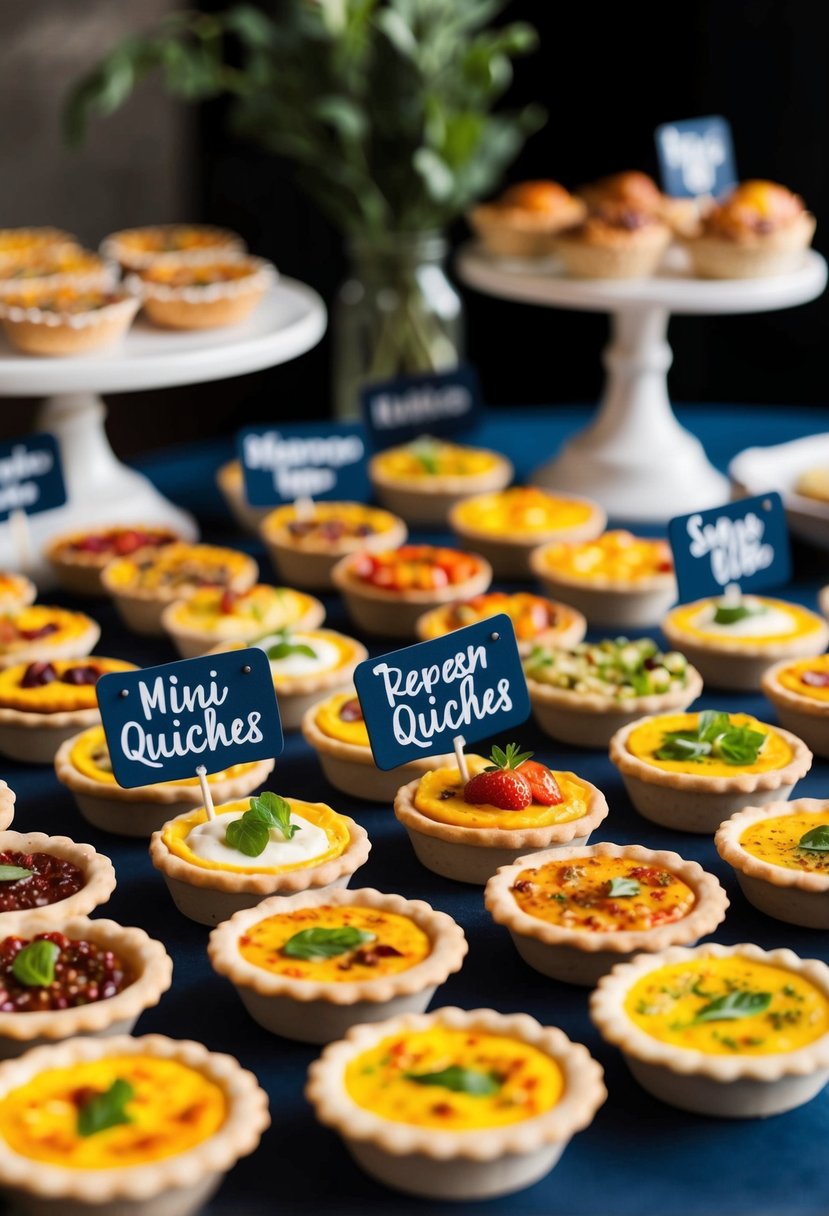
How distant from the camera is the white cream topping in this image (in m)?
2.58

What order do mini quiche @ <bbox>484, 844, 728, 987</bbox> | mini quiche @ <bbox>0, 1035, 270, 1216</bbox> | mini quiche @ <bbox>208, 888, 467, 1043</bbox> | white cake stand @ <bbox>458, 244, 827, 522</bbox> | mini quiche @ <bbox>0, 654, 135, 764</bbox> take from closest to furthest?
mini quiche @ <bbox>0, 1035, 270, 1216</bbox> < mini quiche @ <bbox>208, 888, 467, 1043</bbox> < mini quiche @ <bbox>484, 844, 728, 987</bbox> < mini quiche @ <bbox>0, 654, 135, 764</bbox> < white cake stand @ <bbox>458, 244, 827, 522</bbox>

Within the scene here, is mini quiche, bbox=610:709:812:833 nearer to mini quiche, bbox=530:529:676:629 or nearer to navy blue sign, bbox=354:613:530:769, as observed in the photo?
navy blue sign, bbox=354:613:530:769

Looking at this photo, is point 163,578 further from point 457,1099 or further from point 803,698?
point 457,1099

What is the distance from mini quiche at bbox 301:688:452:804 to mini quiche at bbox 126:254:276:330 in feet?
4.64

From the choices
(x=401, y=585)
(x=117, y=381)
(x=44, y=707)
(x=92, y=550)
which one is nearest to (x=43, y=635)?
(x=44, y=707)

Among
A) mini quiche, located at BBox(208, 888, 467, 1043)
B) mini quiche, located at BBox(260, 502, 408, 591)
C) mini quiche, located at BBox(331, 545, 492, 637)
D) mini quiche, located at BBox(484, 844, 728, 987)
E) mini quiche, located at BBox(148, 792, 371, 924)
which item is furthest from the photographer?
mini quiche, located at BBox(260, 502, 408, 591)

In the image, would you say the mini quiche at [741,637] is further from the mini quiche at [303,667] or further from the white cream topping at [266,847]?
the white cream topping at [266,847]

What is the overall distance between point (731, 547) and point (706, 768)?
723 millimetres

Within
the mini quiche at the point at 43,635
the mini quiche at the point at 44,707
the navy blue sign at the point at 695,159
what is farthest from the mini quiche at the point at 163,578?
the navy blue sign at the point at 695,159

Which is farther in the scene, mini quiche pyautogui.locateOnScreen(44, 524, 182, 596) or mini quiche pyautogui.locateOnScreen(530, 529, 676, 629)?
mini quiche pyautogui.locateOnScreen(44, 524, 182, 596)

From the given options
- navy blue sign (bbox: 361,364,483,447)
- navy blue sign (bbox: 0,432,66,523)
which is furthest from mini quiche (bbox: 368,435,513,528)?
navy blue sign (bbox: 0,432,66,523)

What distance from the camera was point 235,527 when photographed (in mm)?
4488

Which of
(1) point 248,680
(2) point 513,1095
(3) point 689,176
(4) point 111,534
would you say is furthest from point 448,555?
(2) point 513,1095

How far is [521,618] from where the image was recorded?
354 cm
